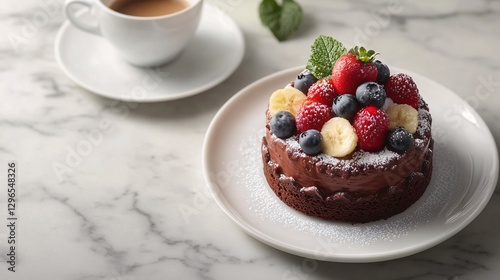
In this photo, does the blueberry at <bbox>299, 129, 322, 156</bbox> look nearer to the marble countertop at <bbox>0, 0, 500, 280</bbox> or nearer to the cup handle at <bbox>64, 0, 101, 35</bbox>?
the marble countertop at <bbox>0, 0, 500, 280</bbox>

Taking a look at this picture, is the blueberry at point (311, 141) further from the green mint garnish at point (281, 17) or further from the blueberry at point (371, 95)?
the green mint garnish at point (281, 17)

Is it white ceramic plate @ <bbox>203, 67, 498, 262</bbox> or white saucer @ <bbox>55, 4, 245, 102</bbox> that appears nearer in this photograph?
white ceramic plate @ <bbox>203, 67, 498, 262</bbox>

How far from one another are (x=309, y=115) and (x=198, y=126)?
1.76 feet

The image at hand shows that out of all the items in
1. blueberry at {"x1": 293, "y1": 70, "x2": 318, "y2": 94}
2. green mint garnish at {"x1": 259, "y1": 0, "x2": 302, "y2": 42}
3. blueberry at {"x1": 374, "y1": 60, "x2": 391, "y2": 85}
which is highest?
blueberry at {"x1": 374, "y1": 60, "x2": 391, "y2": 85}

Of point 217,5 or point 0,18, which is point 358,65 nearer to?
point 217,5

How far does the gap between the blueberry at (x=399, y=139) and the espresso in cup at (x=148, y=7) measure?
1.00 metres

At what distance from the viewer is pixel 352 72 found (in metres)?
1.82

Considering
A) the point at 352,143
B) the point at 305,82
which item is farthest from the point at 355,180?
the point at 305,82

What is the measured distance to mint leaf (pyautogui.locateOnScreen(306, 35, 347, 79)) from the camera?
1.95 m

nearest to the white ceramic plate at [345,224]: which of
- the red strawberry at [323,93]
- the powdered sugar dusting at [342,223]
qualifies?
the powdered sugar dusting at [342,223]

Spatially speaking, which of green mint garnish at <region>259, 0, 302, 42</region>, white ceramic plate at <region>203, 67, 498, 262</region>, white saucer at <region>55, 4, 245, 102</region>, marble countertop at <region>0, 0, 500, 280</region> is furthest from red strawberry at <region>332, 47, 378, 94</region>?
green mint garnish at <region>259, 0, 302, 42</region>

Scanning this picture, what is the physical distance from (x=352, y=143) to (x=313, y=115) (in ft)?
0.41

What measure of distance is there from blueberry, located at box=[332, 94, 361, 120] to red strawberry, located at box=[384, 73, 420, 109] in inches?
5.1

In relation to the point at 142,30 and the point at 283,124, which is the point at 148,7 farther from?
the point at 283,124
